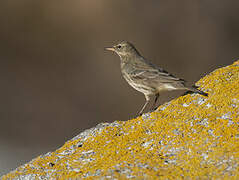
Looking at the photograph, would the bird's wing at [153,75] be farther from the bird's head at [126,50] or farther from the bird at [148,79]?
the bird's head at [126,50]

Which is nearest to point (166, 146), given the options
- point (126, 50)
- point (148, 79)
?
point (148, 79)

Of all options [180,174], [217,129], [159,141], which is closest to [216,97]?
[217,129]

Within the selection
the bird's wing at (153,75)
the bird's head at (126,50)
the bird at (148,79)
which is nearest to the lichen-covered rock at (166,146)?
the bird at (148,79)

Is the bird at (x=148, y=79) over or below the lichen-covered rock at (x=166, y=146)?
over

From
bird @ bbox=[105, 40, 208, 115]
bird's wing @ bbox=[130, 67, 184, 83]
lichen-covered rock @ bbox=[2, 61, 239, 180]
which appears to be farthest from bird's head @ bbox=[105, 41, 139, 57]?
lichen-covered rock @ bbox=[2, 61, 239, 180]

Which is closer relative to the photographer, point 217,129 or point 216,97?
point 217,129

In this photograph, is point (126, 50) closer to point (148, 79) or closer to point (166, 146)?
point (148, 79)

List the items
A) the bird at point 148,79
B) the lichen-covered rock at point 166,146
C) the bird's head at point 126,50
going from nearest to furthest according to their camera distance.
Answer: the lichen-covered rock at point 166,146
the bird at point 148,79
the bird's head at point 126,50

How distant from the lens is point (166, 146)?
454 cm

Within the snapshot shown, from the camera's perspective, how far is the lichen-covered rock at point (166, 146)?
13.0ft

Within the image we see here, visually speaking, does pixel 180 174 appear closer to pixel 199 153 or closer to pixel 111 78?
pixel 199 153

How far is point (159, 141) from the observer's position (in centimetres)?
467

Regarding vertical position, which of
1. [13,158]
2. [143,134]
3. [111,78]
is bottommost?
[13,158]

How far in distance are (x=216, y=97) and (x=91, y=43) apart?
474 inches
